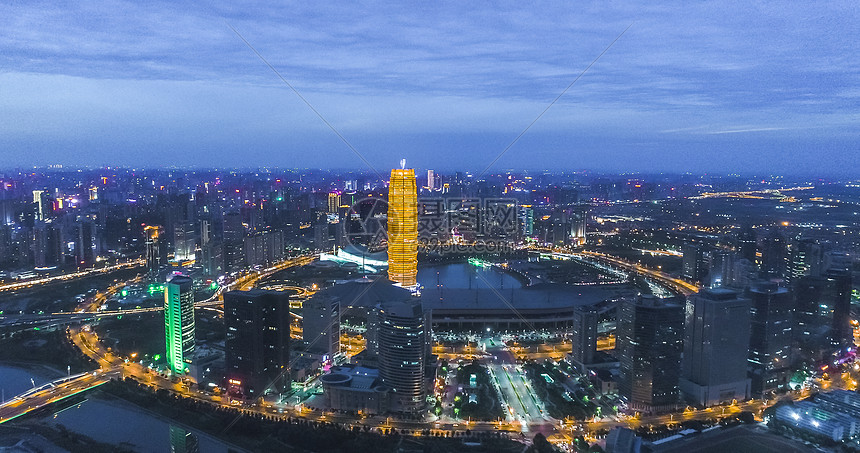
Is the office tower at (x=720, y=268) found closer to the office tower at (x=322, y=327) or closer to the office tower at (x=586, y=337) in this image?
the office tower at (x=586, y=337)

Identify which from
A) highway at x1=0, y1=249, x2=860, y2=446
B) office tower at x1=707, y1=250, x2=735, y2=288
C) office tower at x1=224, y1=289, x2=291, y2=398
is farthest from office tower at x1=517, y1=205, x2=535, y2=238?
office tower at x1=224, y1=289, x2=291, y2=398

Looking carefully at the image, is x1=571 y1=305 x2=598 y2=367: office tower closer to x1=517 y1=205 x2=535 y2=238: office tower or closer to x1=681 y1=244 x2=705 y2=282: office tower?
x1=681 y1=244 x2=705 y2=282: office tower

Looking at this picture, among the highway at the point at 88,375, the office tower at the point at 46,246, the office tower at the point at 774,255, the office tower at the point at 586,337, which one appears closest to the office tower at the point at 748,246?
the office tower at the point at 774,255

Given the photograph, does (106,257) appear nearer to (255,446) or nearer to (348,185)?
(255,446)

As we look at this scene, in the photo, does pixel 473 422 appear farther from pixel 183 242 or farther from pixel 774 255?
pixel 183 242

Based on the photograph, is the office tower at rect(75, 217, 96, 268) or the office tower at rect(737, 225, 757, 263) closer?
the office tower at rect(737, 225, 757, 263)
